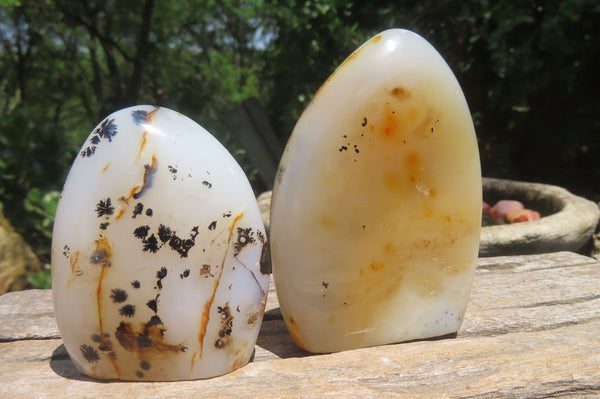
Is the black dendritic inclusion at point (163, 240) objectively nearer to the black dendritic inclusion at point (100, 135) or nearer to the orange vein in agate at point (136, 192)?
the orange vein in agate at point (136, 192)

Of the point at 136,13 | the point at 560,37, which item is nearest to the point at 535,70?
the point at 560,37

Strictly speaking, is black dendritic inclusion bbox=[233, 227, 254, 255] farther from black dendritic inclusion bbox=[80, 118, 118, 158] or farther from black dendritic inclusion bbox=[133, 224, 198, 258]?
black dendritic inclusion bbox=[80, 118, 118, 158]

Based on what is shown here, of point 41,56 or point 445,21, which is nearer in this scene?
point 445,21

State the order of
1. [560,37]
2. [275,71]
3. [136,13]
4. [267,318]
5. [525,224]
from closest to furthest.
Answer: [267,318], [525,224], [560,37], [275,71], [136,13]

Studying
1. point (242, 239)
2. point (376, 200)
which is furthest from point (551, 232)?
point (242, 239)

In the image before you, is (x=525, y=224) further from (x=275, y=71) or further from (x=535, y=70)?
(x=275, y=71)

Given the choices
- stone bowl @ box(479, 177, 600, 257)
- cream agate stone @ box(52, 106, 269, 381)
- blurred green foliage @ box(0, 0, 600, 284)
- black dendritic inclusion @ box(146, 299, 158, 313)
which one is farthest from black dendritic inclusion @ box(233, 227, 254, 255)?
blurred green foliage @ box(0, 0, 600, 284)

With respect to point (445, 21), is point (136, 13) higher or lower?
higher
